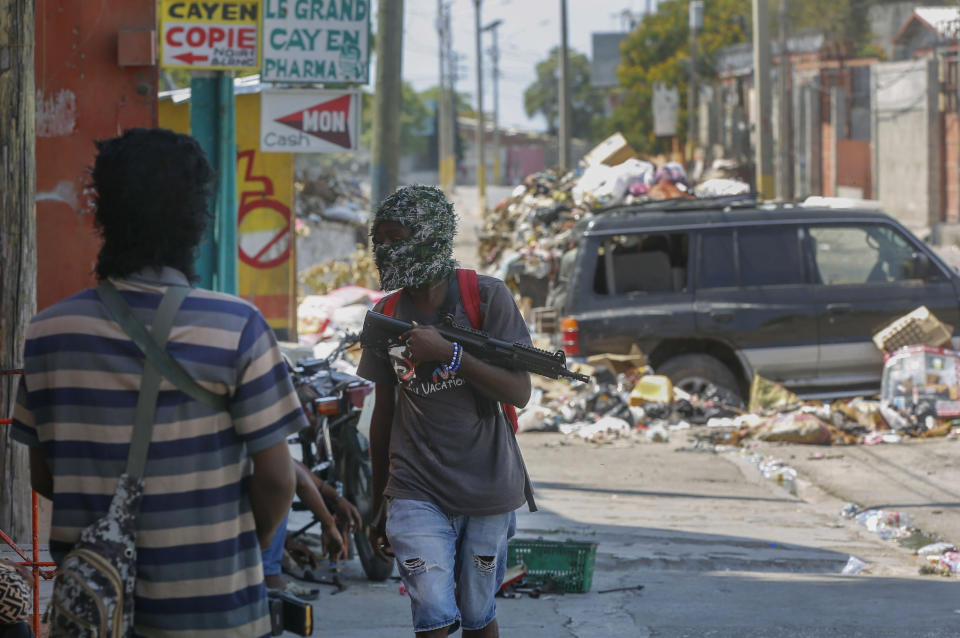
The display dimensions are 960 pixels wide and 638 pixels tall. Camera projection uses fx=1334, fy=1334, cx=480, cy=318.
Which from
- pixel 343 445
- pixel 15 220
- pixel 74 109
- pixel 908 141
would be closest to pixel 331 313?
pixel 343 445

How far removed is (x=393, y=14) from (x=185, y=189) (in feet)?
22.9

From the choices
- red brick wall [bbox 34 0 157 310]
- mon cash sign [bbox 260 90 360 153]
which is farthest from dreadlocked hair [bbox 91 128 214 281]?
mon cash sign [bbox 260 90 360 153]

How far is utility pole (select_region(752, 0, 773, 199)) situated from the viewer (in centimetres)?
1928

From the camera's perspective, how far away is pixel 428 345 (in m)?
3.89

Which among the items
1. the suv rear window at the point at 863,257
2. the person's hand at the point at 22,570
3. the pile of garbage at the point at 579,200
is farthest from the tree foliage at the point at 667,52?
the person's hand at the point at 22,570

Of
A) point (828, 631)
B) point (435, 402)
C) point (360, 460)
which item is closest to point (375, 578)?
point (360, 460)

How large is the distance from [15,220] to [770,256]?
8.36 m

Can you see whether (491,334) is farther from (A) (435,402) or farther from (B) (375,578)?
(B) (375,578)

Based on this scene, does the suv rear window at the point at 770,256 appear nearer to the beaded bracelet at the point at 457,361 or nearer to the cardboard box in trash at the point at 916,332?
the cardboard box in trash at the point at 916,332

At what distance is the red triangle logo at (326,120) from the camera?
895 cm

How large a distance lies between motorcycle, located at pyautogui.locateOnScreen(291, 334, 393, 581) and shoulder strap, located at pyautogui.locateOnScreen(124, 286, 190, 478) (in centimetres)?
412

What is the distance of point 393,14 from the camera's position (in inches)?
375

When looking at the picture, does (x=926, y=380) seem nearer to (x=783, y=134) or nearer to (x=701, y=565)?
(x=701, y=565)

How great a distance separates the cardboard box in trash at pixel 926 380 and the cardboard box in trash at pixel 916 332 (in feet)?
0.51
